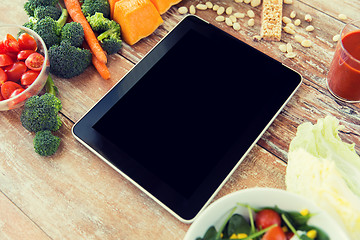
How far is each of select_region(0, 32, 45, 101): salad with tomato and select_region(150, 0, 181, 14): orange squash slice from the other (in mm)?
381

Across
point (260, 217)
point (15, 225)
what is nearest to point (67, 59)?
point (15, 225)

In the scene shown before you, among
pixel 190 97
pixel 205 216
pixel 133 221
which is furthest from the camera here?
pixel 190 97

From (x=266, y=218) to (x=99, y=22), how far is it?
2.50 feet

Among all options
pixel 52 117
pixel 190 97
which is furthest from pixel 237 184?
A: pixel 52 117

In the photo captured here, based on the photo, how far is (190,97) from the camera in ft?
3.34

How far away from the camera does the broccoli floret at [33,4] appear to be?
3.67 feet

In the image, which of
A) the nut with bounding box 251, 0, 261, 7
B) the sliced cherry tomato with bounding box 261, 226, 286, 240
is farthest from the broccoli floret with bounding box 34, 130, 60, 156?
the nut with bounding box 251, 0, 261, 7

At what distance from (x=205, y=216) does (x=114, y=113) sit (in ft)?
1.48

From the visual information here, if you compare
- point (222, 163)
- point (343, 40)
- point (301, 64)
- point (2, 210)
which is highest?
point (343, 40)

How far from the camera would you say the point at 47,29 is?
107 centimetres

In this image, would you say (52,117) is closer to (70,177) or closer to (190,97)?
(70,177)

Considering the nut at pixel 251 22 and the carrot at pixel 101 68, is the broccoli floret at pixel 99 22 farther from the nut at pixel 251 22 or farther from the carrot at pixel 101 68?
the nut at pixel 251 22

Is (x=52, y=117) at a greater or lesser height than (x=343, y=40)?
lesser

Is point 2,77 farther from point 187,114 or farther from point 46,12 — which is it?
point 187,114
